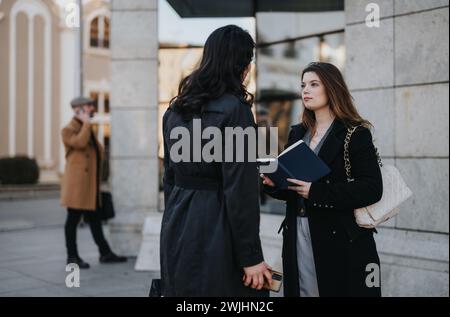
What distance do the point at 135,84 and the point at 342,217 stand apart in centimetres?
533

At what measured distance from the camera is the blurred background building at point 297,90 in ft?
16.9

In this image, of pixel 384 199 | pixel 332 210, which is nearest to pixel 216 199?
pixel 332 210

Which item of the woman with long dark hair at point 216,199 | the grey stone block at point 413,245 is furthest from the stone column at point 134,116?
the woman with long dark hair at point 216,199

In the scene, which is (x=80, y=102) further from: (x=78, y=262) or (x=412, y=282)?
(x=412, y=282)

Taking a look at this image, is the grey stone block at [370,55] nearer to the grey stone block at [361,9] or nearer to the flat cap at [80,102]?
the grey stone block at [361,9]

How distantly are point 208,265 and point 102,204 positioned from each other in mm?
5103

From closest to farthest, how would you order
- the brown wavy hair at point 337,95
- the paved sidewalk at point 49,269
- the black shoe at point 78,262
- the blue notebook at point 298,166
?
the blue notebook at point 298,166 < the brown wavy hair at point 337,95 < the paved sidewalk at point 49,269 < the black shoe at point 78,262

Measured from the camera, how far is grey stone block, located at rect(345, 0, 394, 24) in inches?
216

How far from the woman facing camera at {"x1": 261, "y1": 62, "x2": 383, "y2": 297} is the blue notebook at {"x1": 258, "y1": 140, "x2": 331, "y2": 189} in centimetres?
4

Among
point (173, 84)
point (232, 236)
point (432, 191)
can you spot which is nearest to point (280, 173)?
point (232, 236)

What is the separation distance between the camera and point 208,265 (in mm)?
2561

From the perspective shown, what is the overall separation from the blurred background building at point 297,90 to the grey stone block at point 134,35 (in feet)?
0.04
